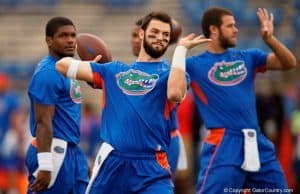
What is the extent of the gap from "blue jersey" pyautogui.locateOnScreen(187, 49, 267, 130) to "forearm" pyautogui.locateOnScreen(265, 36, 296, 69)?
19 centimetres

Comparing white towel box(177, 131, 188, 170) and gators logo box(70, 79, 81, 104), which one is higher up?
gators logo box(70, 79, 81, 104)

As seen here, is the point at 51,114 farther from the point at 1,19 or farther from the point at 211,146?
the point at 1,19

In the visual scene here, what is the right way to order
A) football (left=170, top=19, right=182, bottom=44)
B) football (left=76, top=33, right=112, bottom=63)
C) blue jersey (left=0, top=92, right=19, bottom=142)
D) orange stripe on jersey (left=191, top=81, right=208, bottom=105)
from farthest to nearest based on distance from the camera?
1. blue jersey (left=0, top=92, right=19, bottom=142)
2. football (left=170, top=19, right=182, bottom=44)
3. orange stripe on jersey (left=191, top=81, right=208, bottom=105)
4. football (left=76, top=33, right=112, bottom=63)

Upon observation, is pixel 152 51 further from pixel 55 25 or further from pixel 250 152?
pixel 250 152

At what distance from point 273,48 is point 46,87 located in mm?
2404

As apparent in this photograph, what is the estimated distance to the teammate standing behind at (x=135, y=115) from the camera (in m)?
8.62

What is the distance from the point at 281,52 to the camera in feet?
33.7

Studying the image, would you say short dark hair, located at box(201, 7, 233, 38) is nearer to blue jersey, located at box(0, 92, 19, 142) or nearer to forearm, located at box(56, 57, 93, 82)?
forearm, located at box(56, 57, 93, 82)

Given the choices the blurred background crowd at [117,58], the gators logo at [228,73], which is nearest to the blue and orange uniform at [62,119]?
the gators logo at [228,73]

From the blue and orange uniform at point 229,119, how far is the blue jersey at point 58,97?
146 cm

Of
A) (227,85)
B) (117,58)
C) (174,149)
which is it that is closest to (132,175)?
(227,85)

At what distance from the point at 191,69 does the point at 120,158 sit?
81.8 inches

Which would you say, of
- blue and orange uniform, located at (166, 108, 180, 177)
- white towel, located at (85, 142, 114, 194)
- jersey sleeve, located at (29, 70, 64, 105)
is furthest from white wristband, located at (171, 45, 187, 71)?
blue and orange uniform, located at (166, 108, 180, 177)

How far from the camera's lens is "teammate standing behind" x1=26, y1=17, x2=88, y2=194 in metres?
9.17
